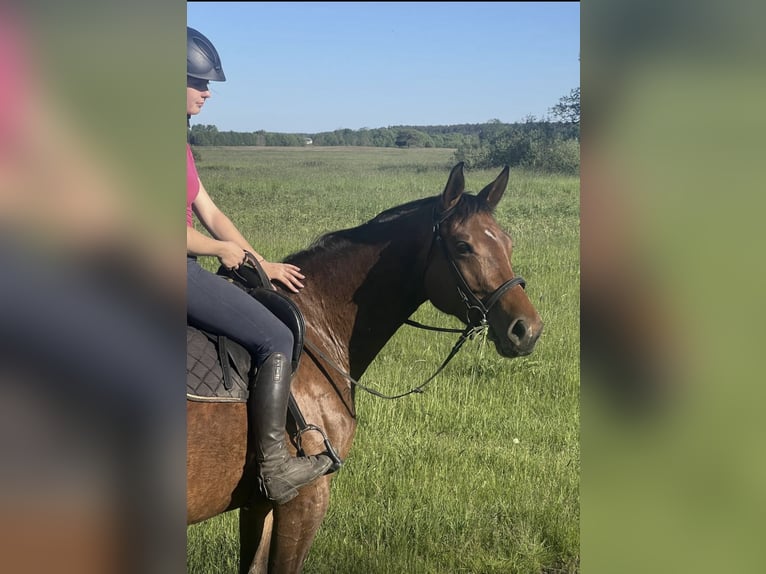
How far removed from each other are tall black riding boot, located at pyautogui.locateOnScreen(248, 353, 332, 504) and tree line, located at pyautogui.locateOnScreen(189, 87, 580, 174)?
1.12 meters

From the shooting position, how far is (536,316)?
277 centimetres

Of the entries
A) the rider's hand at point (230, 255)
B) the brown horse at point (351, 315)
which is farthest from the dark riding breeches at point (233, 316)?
the brown horse at point (351, 315)

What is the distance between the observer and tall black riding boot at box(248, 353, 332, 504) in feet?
8.24

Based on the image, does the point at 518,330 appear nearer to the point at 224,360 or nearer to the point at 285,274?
the point at 285,274

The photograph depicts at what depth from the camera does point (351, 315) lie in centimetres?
300

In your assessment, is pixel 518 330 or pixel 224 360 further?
pixel 518 330

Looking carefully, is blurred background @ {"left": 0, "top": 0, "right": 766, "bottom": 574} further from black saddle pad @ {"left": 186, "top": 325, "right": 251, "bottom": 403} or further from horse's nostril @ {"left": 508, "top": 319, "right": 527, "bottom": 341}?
horse's nostril @ {"left": 508, "top": 319, "right": 527, "bottom": 341}

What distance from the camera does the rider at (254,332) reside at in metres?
2.46

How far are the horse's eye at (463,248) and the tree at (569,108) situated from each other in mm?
564

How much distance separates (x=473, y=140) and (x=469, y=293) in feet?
2.56
